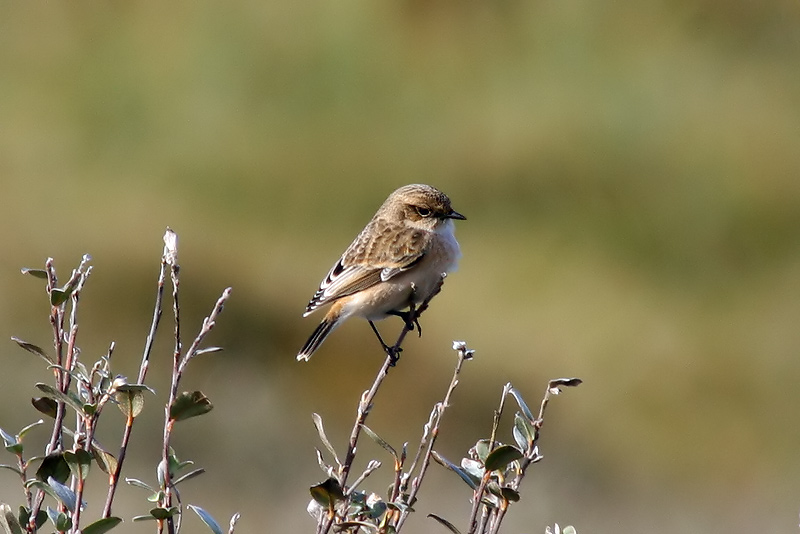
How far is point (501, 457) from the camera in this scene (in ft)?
7.53

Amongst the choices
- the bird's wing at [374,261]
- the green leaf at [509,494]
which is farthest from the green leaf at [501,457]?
the bird's wing at [374,261]

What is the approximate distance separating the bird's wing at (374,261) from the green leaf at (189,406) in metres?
2.96

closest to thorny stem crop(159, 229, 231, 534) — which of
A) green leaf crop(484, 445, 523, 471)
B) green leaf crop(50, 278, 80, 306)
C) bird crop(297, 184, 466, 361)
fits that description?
green leaf crop(50, 278, 80, 306)

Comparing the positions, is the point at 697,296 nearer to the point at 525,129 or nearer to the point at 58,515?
the point at 525,129

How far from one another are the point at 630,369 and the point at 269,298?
3.05 m

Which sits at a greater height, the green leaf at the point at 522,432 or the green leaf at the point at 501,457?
the green leaf at the point at 522,432

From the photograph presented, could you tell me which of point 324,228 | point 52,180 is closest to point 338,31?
point 324,228

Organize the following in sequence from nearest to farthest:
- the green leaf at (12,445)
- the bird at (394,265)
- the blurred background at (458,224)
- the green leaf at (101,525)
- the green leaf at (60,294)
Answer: the green leaf at (101,525), the green leaf at (12,445), the green leaf at (60,294), the bird at (394,265), the blurred background at (458,224)

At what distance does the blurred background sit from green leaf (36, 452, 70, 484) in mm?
5098

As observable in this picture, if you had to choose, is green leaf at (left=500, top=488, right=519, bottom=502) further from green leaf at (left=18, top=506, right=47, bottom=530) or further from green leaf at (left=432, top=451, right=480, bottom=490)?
green leaf at (left=18, top=506, right=47, bottom=530)

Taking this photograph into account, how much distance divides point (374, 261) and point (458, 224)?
4940mm

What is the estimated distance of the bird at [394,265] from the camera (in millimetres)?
5168

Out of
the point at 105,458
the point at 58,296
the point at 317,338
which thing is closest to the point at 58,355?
the point at 58,296

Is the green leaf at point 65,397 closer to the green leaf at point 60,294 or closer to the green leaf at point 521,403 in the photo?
the green leaf at point 60,294
